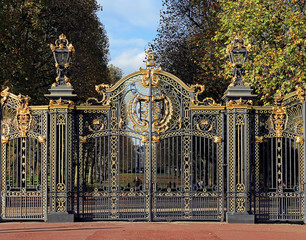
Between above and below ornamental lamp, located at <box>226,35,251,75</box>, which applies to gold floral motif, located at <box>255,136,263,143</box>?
below

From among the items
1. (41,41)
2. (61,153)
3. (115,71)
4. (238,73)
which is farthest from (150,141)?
(115,71)

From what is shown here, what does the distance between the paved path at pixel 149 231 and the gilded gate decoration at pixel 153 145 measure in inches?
18.8

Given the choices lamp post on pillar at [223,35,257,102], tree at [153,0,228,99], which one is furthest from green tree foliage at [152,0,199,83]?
lamp post on pillar at [223,35,257,102]

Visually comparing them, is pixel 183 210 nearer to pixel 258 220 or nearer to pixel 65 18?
pixel 258 220

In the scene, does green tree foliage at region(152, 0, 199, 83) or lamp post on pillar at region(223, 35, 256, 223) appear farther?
green tree foliage at region(152, 0, 199, 83)

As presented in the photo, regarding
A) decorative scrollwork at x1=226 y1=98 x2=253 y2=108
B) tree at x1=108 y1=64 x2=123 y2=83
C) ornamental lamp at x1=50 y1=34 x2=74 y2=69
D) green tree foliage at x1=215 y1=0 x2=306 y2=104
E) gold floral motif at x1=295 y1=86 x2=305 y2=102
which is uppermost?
tree at x1=108 y1=64 x2=123 y2=83

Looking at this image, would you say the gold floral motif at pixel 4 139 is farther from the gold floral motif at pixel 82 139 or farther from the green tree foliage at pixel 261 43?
the green tree foliage at pixel 261 43

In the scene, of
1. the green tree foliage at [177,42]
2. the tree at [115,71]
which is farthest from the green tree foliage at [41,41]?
the tree at [115,71]

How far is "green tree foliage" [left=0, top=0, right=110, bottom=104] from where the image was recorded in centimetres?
1895

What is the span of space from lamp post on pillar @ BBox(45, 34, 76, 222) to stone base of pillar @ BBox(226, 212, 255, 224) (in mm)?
4052

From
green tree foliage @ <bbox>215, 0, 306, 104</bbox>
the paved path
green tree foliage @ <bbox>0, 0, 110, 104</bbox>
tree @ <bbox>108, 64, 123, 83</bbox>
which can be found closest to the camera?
the paved path

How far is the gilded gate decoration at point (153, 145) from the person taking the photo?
12078mm

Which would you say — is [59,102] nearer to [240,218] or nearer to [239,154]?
[239,154]

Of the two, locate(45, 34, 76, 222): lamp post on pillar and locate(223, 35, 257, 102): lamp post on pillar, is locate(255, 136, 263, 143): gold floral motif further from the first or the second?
Result: locate(45, 34, 76, 222): lamp post on pillar
